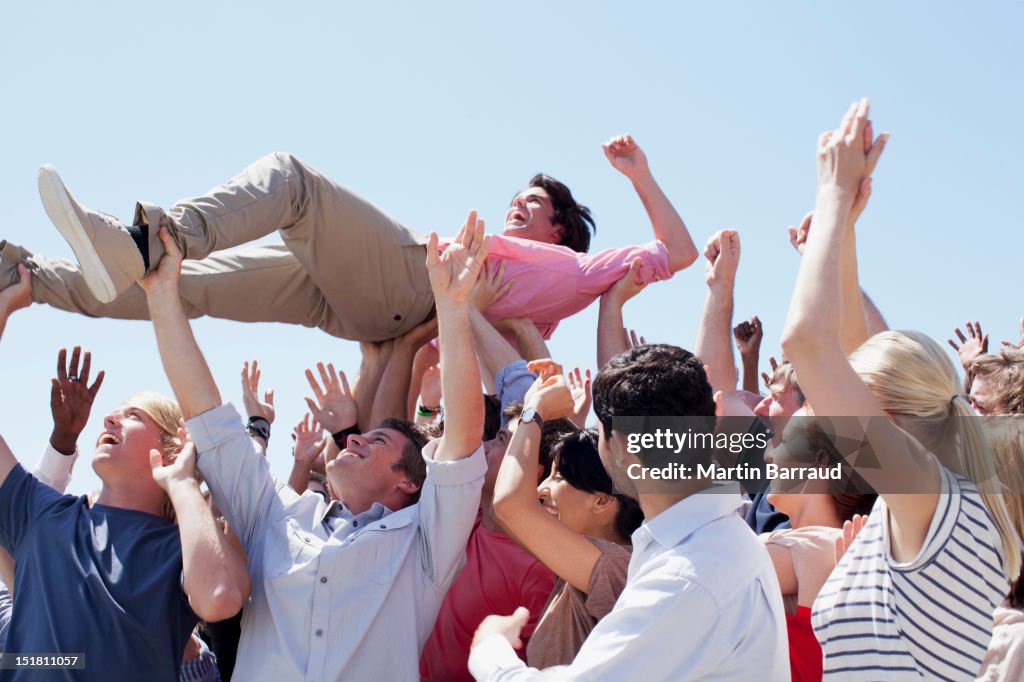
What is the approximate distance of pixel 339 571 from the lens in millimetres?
3232

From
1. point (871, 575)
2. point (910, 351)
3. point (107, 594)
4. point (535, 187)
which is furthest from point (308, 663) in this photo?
point (535, 187)

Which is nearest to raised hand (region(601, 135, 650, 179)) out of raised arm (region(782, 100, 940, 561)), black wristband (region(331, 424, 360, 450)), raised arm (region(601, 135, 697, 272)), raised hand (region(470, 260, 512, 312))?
raised arm (region(601, 135, 697, 272))

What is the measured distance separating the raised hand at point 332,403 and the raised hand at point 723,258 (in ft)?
5.82

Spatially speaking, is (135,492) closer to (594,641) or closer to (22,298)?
(22,298)

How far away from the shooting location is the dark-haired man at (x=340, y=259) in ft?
14.1

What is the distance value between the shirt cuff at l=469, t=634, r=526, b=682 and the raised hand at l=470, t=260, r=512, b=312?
8.02 ft

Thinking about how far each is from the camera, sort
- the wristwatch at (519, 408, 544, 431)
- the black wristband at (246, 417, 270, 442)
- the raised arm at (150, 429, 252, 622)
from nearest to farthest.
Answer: the raised arm at (150, 429, 252, 622)
the wristwatch at (519, 408, 544, 431)
the black wristband at (246, 417, 270, 442)

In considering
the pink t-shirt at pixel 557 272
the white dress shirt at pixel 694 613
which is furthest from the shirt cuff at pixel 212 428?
the pink t-shirt at pixel 557 272

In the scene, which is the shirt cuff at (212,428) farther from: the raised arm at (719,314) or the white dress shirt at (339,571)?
the raised arm at (719,314)

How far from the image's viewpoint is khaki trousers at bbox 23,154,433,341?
413cm

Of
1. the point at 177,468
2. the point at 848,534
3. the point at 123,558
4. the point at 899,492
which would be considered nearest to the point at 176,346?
the point at 177,468

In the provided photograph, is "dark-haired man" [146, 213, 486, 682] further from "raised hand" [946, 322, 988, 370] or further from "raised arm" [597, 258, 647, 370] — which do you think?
"raised hand" [946, 322, 988, 370]

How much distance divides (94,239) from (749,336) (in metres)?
3.83

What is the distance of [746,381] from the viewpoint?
19.2 feet
